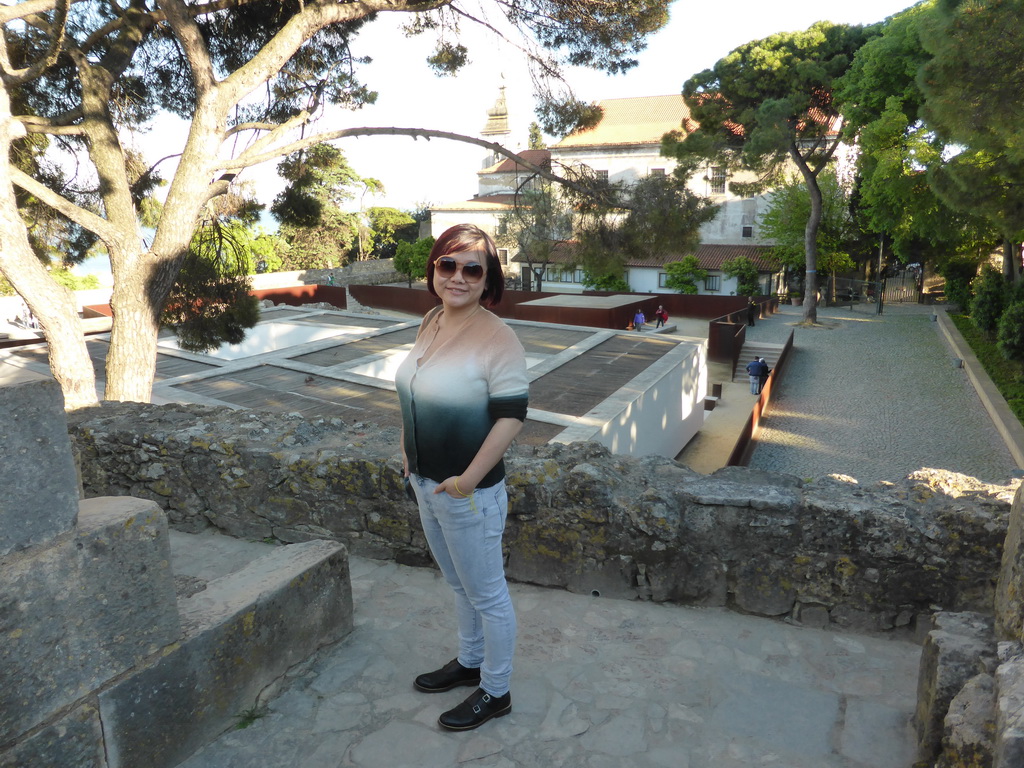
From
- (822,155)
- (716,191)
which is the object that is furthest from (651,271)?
(822,155)

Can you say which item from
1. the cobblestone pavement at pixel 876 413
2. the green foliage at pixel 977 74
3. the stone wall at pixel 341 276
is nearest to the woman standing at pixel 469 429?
the cobblestone pavement at pixel 876 413

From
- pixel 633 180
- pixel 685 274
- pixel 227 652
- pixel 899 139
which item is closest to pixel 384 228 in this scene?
pixel 633 180

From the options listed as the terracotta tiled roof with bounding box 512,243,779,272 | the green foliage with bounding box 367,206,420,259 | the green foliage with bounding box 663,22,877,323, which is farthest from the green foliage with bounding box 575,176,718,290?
the green foliage with bounding box 367,206,420,259

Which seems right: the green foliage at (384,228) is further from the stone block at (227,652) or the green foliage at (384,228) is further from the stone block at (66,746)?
the stone block at (66,746)

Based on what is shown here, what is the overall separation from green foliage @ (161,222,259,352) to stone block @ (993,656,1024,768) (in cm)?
913

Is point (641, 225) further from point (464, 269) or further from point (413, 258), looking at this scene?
point (413, 258)

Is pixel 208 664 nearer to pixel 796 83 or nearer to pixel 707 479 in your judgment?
pixel 707 479

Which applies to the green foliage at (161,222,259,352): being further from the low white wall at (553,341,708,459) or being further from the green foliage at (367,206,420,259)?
the green foliage at (367,206,420,259)

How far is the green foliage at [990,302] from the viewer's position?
19.4 metres

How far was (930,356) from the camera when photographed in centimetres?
2017

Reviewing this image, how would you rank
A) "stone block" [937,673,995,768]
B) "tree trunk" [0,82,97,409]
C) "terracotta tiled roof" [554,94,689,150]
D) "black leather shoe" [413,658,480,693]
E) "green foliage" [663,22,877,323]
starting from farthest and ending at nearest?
1. "terracotta tiled roof" [554,94,689,150]
2. "green foliage" [663,22,877,323]
3. "tree trunk" [0,82,97,409]
4. "black leather shoe" [413,658,480,693]
5. "stone block" [937,673,995,768]

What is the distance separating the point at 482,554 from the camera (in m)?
2.29

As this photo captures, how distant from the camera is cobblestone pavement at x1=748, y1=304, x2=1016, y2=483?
1266 centimetres

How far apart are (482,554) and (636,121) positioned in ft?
139
